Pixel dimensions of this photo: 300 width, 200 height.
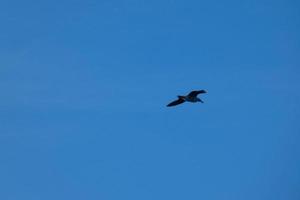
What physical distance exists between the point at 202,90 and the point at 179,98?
8241 millimetres

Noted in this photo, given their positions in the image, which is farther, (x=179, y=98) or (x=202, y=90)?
(x=179, y=98)

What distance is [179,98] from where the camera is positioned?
303 feet

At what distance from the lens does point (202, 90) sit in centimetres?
8450
